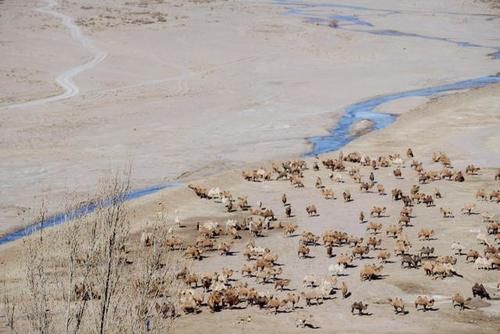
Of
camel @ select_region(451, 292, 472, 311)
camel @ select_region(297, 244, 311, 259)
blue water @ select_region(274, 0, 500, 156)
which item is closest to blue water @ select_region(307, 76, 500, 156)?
blue water @ select_region(274, 0, 500, 156)

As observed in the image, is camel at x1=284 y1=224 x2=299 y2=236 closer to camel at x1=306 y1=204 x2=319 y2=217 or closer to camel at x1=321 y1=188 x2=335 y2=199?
camel at x1=306 y1=204 x2=319 y2=217

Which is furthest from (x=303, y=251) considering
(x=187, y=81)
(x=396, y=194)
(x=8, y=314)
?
(x=187, y=81)

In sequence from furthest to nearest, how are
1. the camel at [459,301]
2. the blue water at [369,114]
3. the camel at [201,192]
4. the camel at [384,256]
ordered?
the blue water at [369,114], the camel at [201,192], the camel at [384,256], the camel at [459,301]

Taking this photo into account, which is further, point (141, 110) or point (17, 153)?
point (141, 110)

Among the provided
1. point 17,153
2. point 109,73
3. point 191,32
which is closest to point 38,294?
point 17,153

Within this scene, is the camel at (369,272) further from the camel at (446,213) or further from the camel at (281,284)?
the camel at (446,213)

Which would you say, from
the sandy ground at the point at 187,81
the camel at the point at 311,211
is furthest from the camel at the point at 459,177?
the sandy ground at the point at 187,81

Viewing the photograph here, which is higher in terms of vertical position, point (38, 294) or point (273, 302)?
point (38, 294)

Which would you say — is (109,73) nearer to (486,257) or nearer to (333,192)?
(333,192)
